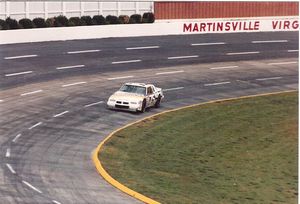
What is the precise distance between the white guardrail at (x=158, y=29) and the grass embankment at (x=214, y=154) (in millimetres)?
17788

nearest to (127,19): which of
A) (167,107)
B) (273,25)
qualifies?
(273,25)

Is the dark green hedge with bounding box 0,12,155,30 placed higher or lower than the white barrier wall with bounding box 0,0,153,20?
lower

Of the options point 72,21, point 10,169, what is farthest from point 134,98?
point 72,21

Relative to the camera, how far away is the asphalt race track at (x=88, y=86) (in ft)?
74.6

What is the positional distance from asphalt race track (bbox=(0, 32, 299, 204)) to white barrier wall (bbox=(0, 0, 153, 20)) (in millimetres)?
4497

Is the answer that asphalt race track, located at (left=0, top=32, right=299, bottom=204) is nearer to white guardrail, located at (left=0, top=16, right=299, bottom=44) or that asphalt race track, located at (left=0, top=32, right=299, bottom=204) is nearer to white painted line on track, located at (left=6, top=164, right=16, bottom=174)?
white painted line on track, located at (left=6, top=164, right=16, bottom=174)

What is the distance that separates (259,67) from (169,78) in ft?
27.4

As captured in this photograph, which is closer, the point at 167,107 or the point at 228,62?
the point at 167,107

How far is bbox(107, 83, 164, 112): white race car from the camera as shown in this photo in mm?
32875

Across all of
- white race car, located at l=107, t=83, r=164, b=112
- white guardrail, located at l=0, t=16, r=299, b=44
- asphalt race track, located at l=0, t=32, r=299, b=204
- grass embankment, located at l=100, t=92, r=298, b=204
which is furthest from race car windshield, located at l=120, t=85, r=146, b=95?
white guardrail, located at l=0, t=16, r=299, b=44

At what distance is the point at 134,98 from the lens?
108 feet

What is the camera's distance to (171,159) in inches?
1091

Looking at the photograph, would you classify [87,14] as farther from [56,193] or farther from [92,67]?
[56,193]

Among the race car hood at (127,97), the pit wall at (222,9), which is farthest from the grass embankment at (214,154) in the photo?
the pit wall at (222,9)
